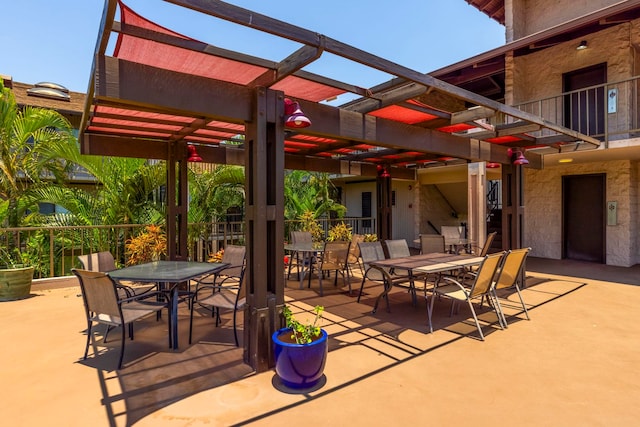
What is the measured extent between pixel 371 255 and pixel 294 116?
3.26 metres

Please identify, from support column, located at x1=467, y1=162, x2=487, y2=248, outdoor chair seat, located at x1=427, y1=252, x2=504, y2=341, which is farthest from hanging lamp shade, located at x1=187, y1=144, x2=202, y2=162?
support column, located at x1=467, y1=162, x2=487, y2=248

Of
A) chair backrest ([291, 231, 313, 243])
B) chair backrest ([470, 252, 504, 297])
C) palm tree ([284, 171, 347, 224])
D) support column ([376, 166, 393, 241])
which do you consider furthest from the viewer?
palm tree ([284, 171, 347, 224])

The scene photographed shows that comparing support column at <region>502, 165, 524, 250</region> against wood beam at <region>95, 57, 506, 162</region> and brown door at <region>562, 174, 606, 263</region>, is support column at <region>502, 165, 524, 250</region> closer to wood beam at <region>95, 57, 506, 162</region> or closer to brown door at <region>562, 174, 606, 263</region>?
wood beam at <region>95, 57, 506, 162</region>

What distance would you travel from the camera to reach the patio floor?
8.48 ft

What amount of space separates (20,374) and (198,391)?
169 centimetres

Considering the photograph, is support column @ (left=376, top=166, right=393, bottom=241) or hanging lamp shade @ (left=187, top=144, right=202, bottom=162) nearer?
hanging lamp shade @ (left=187, top=144, right=202, bottom=162)

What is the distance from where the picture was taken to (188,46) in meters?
2.61

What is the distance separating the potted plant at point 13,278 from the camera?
5488 millimetres

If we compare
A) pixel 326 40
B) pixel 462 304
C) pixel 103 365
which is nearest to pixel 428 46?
pixel 462 304

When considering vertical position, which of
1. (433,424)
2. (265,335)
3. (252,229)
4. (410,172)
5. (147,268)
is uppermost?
(410,172)

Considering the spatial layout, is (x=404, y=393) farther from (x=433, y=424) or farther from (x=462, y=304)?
(x=462, y=304)

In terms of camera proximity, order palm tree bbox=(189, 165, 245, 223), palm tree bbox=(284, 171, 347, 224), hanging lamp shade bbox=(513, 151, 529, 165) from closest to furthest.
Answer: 1. hanging lamp shade bbox=(513, 151, 529, 165)
2. palm tree bbox=(189, 165, 245, 223)
3. palm tree bbox=(284, 171, 347, 224)

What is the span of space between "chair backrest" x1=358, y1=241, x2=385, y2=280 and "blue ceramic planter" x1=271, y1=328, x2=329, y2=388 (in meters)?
2.69

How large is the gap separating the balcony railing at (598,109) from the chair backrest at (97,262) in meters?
9.17
